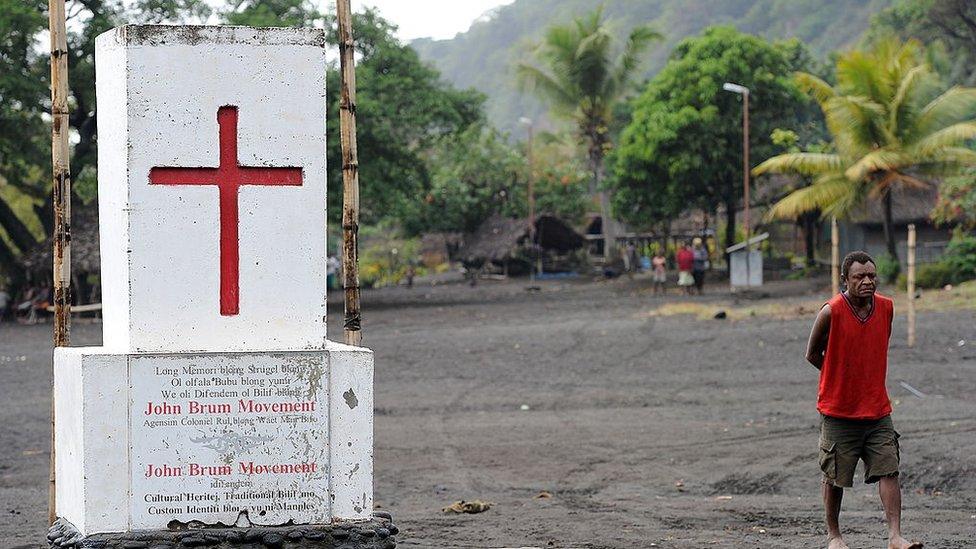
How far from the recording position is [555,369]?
21.8m

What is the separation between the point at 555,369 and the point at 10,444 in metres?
9.04

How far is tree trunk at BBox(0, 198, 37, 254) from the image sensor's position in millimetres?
39312

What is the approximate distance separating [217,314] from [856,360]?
11.8ft

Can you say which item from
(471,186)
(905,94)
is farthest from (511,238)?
(905,94)

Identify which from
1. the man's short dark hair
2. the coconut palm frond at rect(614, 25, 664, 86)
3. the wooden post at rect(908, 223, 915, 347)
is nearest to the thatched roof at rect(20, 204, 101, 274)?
the coconut palm frond at rect(614, 25, 664, 86)

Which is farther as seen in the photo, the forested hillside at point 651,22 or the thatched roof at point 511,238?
the forested hillside at point 651,22

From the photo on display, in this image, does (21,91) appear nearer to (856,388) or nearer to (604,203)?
(604,203)

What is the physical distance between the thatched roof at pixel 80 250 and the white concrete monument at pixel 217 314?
96.4ft

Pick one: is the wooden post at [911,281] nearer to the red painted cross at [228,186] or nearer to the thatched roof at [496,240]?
the red painted cross at [228,186]

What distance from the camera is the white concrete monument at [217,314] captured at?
6457mm

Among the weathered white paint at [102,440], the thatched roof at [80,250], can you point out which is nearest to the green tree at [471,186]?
the thatched roof at [80,250]

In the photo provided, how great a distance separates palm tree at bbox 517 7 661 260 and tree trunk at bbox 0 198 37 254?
19499mm

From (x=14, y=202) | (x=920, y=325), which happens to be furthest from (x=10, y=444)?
(x=14, y=202)

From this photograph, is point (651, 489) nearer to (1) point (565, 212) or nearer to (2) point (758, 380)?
(2) point (758, 380)
